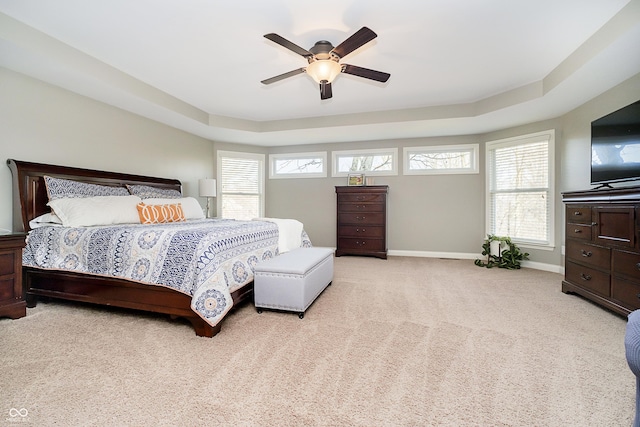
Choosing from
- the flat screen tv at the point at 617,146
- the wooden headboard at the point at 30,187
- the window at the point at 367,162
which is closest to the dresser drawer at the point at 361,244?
the window at the point at 367,162

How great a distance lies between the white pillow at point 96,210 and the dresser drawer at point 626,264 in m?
4.74

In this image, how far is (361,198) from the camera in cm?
523

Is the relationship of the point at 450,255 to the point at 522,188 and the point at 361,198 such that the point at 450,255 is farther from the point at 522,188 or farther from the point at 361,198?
the point at 361,198

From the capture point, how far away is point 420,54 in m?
2.82

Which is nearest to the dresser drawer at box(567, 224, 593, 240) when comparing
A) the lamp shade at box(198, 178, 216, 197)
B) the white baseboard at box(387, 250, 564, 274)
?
the white baseboard at box(387, 250, 564, 274)

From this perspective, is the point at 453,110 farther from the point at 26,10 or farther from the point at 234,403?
the point at 26,10

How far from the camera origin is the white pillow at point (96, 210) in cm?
268

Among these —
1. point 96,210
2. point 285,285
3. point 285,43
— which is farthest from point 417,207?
point 96,210

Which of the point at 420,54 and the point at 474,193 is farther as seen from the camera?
the point at 474,193

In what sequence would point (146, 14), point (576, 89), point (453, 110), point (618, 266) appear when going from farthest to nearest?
point (453, 110), point (576, 89), point (618, 266), point (146, 14)

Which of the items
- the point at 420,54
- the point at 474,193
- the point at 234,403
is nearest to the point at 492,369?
the point at 234,403

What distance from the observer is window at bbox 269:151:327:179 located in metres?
5.86

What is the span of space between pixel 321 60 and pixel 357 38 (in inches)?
18.0

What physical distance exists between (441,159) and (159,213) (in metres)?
4.81
